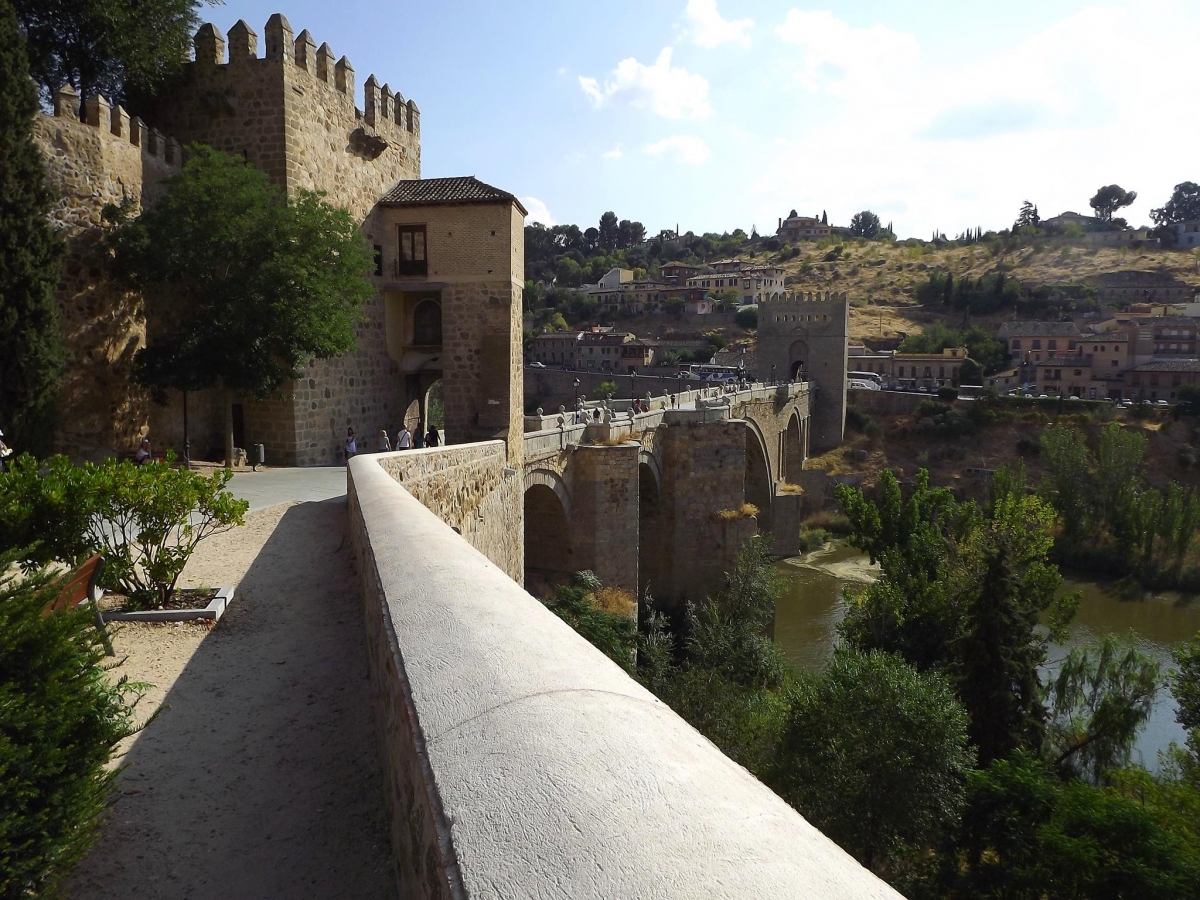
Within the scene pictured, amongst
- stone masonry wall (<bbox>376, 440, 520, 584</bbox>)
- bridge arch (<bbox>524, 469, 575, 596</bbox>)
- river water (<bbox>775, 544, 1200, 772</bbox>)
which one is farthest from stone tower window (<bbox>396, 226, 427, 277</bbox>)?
river water (<bbox>775, 544, 1200, 772</bbox>)

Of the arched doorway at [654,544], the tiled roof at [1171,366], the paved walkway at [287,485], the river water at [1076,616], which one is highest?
the tiled roof at [1171,366]

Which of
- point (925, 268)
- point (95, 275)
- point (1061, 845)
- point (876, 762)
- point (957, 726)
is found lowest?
point (1061, 845)

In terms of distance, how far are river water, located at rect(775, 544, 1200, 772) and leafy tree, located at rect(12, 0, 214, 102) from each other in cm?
2124

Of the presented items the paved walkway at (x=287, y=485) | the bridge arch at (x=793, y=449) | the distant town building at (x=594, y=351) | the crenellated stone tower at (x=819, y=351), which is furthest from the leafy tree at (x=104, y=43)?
the distant town building at (x=594, y=351)

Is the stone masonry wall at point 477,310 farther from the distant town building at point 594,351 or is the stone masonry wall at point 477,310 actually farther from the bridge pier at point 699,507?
the distant town building at point 594,351

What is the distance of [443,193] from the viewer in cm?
1781

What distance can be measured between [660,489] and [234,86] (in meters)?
14.3

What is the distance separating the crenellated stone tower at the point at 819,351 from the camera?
48344mm

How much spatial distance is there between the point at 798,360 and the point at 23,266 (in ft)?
141

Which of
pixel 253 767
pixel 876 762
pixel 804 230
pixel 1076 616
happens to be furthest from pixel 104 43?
pixel 804 230

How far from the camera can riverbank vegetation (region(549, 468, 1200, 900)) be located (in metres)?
12.2

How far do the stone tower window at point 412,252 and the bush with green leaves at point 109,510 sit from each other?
1239cm

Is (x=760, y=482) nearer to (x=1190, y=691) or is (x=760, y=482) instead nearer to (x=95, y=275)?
(x=1190, y=691)

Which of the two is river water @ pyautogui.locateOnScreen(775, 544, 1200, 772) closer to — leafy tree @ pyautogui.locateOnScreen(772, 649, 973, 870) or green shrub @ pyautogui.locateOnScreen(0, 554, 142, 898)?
leafy tree @ pyautogui.locateOnScreen(772, 649, 973, 870)
